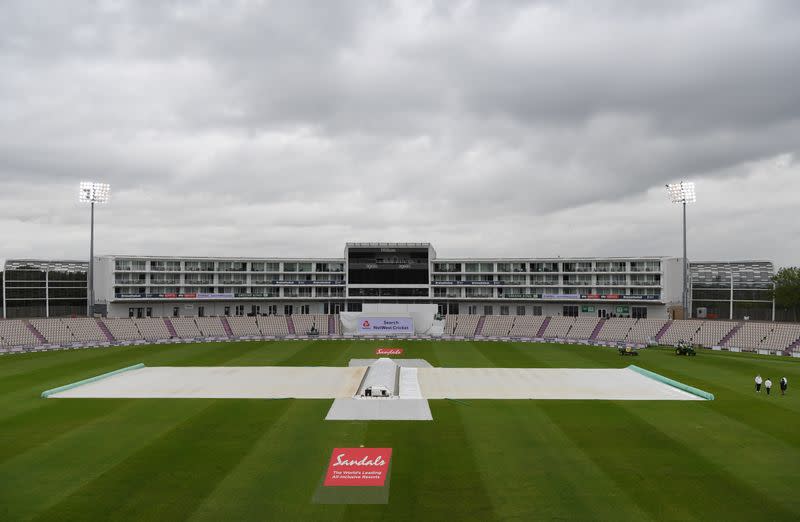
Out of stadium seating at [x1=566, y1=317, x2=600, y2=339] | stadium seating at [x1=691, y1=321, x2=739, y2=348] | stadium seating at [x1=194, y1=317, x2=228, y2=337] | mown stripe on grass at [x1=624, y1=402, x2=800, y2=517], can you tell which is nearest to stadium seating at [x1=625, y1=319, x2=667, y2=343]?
stadium seating at [x1=691, y1=321, x2=739, y2=348]

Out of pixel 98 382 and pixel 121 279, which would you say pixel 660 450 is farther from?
pixel 121 279

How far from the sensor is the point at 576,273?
9256 centimetres

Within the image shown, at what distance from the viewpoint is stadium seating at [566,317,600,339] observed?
81.0 metres

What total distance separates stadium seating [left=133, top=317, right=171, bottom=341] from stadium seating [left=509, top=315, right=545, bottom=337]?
53.1 metres

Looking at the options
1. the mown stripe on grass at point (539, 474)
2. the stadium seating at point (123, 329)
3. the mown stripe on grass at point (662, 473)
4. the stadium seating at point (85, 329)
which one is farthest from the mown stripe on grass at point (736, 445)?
the stadium seating at point (85, 329)

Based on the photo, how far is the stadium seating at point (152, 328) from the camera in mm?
78812

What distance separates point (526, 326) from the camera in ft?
287

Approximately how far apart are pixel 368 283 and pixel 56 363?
49865 millimetres

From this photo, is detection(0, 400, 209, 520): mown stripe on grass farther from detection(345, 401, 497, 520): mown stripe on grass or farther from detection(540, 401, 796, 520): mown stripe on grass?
detection(540, 401, 796, 520): mown stripe on grass

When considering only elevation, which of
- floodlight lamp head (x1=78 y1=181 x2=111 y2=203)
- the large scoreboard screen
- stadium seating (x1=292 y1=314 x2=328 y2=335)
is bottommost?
stadium seating (x1=292 y1=314 x2=328 y2=335)

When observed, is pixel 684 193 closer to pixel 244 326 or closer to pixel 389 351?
pixel 389 351

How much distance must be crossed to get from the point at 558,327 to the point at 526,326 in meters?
5.09

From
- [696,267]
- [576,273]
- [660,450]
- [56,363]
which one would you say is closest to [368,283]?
[576,273]

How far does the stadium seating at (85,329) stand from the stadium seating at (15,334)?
16.4ft
